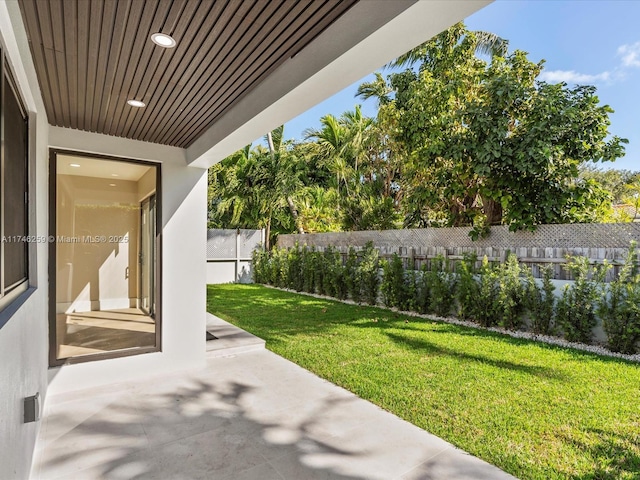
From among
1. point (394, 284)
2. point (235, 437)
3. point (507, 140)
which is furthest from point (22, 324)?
point (507, 140)

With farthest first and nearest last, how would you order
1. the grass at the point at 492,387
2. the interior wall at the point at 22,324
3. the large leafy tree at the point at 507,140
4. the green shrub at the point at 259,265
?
the green shrub at the point at 259,265, the large leafy tree at the point at 507,140, the grass at the point at 492,387, the interior wall at the point at 22,324

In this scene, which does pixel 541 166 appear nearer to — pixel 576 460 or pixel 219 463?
pixel 576 460

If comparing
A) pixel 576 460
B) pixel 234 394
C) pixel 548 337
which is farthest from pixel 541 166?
pixel 234 394

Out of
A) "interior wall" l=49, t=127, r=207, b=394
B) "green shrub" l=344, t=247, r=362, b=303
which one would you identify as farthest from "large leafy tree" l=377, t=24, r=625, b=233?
"interior wall" l=49, t=127, r=207, b=394

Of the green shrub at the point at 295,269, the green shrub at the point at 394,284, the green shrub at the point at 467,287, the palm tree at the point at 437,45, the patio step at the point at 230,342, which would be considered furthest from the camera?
the green shrub at the point at 295,269

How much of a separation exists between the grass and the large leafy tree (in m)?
2.49

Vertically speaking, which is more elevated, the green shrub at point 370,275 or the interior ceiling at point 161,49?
the interior ceiling at point 161,49

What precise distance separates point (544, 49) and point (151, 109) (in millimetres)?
14452

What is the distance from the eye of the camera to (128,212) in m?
5.62

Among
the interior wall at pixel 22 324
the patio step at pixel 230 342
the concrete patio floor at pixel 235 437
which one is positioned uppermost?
the interior wall at pixel 22 324

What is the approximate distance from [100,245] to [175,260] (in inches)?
79.8

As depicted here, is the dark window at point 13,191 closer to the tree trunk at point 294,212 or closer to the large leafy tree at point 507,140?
the large leafy tree at point 507,140

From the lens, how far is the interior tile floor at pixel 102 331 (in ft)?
13.1

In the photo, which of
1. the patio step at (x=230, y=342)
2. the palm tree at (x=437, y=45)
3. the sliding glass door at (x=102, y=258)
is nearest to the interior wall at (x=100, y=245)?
the sliding glass door at (x=102, y=258)
